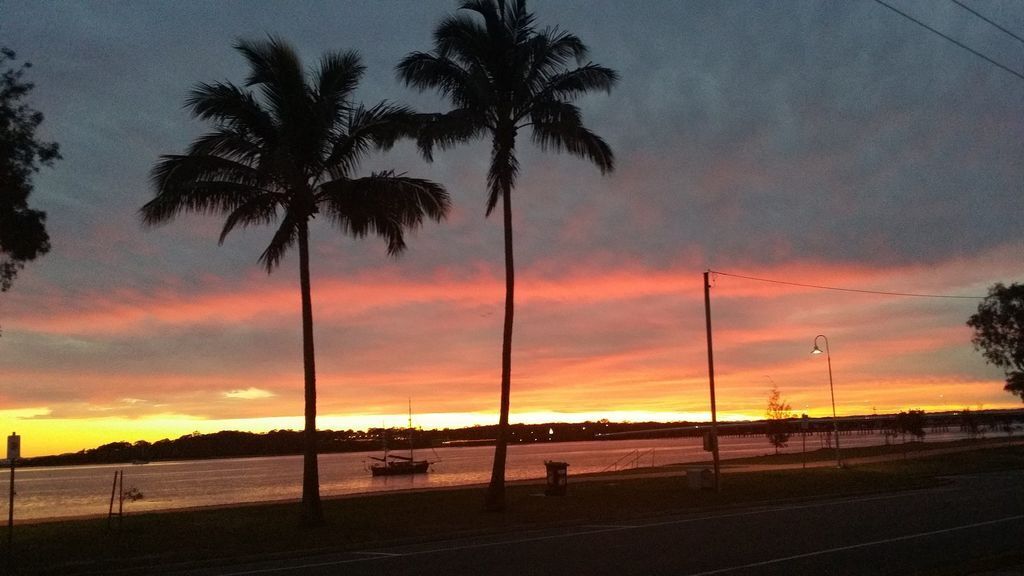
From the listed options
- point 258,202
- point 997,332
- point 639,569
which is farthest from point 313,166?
point 997,332

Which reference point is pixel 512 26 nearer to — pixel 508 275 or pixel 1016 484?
pixel 508 275

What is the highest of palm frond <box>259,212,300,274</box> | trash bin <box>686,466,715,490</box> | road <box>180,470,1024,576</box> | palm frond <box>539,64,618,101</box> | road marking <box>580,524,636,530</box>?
palm frond <box>539,64,618,101</box>

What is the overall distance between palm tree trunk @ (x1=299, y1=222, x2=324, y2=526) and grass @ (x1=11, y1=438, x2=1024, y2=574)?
570 mm

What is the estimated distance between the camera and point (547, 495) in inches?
1169

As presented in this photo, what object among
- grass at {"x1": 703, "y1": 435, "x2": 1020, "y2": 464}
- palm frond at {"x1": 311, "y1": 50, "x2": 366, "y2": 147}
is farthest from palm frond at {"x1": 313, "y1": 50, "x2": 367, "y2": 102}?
grass at {"x1": 703, "y1": 435, "x2": 1020, "y2": 464}

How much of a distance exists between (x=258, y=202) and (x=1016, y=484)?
2995 centimetres

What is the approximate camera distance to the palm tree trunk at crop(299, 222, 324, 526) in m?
22.1

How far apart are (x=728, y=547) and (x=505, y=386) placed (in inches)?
417

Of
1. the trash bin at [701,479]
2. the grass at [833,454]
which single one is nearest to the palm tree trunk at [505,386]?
the trash bin at [701,479]

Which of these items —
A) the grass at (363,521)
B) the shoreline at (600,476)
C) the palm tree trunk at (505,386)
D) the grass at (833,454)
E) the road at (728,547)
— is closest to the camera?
the road at (728,547)

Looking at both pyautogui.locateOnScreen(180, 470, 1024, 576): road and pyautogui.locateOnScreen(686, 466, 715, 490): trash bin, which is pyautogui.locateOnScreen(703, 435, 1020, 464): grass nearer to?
pyautogui.locateOnScreen(686, 466, 715, 490): trash bin

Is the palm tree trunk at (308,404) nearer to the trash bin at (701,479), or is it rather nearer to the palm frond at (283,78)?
the palm frond at (283,78)

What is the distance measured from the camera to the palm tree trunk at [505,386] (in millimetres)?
25656

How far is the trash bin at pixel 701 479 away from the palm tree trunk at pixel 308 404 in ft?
49.9
